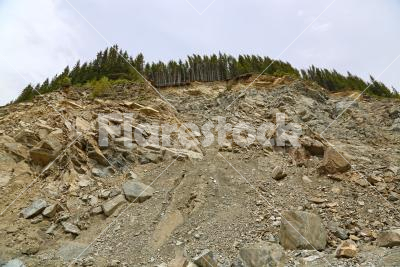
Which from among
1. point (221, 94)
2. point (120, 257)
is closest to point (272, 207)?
point (120, 257)

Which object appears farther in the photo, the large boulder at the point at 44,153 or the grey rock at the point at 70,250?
the large boulder at the point at 44,153

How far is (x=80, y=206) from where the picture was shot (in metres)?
9.73

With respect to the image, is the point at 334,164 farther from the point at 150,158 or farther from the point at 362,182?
the point at 150,158

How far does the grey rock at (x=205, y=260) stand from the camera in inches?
285

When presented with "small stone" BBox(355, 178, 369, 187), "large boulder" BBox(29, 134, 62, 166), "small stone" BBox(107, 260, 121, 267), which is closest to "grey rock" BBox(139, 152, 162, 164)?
"large boulder" BBox(29, 134, 62, 166)

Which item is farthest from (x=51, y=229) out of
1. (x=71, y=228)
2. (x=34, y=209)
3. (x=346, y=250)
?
(x=346, y=250)

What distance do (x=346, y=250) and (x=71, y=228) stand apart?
21.6 feet

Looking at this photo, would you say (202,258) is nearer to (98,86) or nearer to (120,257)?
(120,257)

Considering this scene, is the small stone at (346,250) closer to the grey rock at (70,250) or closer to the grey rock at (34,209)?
the grey rock at (70,250)

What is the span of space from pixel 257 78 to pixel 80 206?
1234 cm

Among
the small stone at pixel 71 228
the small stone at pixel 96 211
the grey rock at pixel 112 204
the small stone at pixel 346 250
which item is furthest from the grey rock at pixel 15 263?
the small stone at pixel 346 250

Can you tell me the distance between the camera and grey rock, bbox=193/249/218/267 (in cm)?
725

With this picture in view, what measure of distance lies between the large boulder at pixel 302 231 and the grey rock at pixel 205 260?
5.48ft

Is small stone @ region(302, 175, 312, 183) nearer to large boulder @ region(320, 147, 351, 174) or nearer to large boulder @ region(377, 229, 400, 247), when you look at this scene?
large boulder @ region(320, 147, 351, 174)
